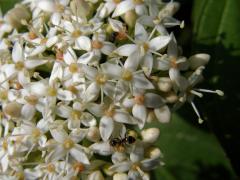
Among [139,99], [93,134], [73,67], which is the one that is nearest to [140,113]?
[139,99]

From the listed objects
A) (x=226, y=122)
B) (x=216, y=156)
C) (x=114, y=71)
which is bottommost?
(x=216, y=156)

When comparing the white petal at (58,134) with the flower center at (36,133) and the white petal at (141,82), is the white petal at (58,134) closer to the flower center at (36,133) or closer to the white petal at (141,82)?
the flower center at (36,133)

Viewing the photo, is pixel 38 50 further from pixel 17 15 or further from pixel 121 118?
pixel 121 118

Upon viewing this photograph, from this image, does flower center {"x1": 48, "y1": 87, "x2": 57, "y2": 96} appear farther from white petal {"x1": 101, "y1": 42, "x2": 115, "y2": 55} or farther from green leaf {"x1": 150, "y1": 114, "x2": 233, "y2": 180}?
green leaf {"x1": 150, "y1": 114, "x2": 233, "y2": 180}

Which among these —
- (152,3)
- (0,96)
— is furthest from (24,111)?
(152,3)

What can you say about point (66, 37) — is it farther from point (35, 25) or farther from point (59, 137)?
point (59, 137)

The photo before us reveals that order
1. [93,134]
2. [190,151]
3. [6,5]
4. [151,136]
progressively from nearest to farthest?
[93,134], [151,136], [6,5], [190,151]
